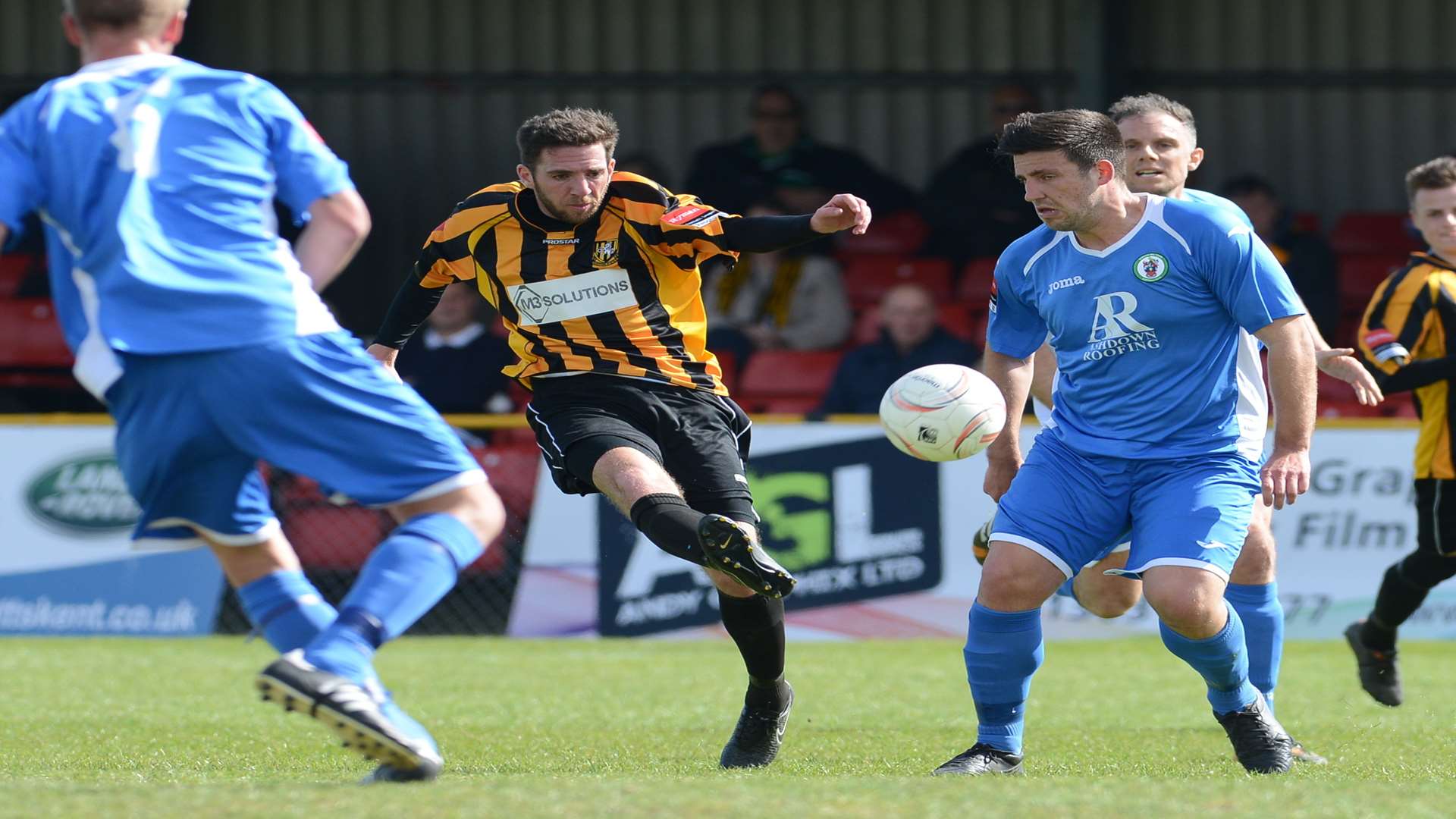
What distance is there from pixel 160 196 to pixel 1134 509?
2730 mm

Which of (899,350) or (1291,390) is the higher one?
(1291,390)

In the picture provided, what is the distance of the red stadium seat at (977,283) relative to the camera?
43.1 ft

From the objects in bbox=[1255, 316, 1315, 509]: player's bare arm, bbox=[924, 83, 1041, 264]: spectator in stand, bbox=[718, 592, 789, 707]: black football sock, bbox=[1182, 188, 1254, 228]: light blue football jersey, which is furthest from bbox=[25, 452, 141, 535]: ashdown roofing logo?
bbox=[1255, 316, 1315, 509]: player's bare arm

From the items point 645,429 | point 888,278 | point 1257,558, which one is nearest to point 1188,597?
point 1257,558

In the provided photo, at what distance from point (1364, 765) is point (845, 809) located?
242 cm

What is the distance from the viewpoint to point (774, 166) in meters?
13.2

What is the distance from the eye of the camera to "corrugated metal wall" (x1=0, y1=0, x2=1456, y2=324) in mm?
15367

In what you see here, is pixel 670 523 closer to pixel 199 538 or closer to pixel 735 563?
pixel 735 563

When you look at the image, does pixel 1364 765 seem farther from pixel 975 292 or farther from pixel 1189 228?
pixel 975 292

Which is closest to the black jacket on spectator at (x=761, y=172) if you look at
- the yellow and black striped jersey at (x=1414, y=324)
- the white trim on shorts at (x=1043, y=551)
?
the yellow and black striped jersey at (x=1414, y=324)

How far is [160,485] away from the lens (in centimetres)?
392

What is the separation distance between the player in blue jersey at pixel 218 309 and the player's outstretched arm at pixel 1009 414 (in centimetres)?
200

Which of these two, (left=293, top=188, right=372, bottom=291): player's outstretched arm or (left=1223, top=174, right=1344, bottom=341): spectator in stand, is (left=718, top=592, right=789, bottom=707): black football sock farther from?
(left=1223, top=174, right=1344, bottom=341): spectator in stand

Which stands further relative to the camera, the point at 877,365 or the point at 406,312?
the point at 877,365
